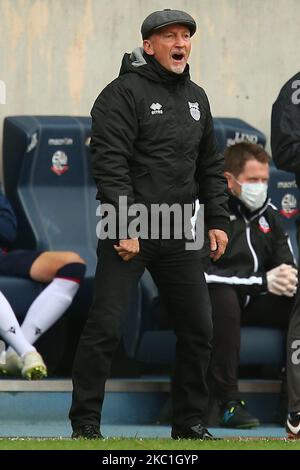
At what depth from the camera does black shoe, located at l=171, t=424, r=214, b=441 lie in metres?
6.58

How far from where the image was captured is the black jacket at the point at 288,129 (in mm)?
7094

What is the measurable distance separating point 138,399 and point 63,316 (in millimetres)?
788

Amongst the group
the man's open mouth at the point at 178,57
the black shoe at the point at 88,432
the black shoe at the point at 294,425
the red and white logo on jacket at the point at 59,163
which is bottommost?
the black shoe at the point at 294,425

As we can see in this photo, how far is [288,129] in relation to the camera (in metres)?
7.15

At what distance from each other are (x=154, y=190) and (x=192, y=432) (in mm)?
1059

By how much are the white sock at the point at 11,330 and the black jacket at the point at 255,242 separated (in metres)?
1.12

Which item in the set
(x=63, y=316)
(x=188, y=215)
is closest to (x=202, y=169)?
(x=188, y=215)

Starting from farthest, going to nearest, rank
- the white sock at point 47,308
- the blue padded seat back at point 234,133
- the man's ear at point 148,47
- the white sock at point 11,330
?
the blue padded seat back at point 234,133 < the white sock at point 47,308 < the white sock at point 11,330 < the man's ear at point 148,47

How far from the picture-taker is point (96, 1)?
9.52m

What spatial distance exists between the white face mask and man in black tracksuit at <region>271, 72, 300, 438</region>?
1159 mm

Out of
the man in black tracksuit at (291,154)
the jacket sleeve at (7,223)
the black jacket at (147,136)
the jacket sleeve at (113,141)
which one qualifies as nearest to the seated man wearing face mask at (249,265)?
the man in black tracksuit at (291,154)

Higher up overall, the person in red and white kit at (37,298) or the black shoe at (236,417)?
the person in red and white kit at (37,298)

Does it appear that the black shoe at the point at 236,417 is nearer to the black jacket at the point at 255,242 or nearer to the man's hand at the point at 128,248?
the black jacket at the point at 255,242

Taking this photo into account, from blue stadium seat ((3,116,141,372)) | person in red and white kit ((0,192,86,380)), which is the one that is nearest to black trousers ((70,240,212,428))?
person in red and white kit ((0,192,86,380))
